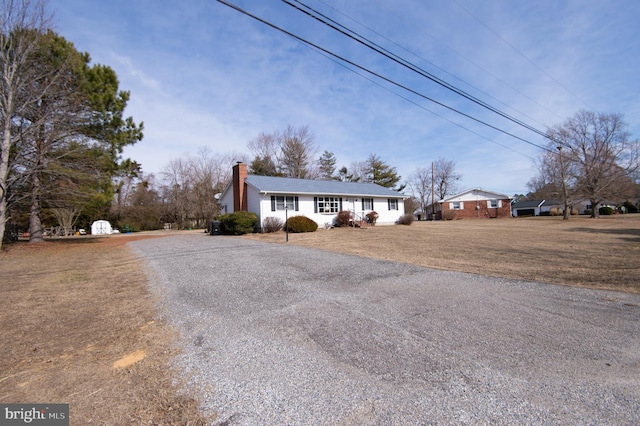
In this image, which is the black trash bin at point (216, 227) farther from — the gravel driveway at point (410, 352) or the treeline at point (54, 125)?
the gravel driveway at point (410, 352)

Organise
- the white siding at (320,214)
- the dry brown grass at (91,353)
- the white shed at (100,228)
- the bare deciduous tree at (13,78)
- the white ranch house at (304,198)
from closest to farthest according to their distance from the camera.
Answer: the dry brown grass at (91,353)
the bare deciduous tree at (13,78)
the white siding at (320,214)
the white ranch house at (304,198)
the white shed at (100,228)

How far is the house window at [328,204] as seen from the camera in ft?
77.2

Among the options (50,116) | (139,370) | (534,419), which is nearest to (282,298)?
(139,370)

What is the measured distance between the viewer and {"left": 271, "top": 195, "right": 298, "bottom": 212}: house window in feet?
70.2

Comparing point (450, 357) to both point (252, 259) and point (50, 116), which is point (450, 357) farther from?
point (50, 116)

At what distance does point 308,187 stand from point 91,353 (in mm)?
21050

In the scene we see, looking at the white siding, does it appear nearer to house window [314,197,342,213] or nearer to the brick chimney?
house window [314,197,342,213]

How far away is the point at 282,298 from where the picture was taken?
5.28 metres

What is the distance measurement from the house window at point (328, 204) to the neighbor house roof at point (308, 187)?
576mm

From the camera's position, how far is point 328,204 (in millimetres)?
24141

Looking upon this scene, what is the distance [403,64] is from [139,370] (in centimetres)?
830

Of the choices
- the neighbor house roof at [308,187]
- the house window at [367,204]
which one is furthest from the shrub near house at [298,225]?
the house window at [367,204]

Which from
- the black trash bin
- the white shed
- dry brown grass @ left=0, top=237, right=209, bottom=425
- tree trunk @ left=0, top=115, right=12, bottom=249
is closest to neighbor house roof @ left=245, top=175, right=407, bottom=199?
the black trash bin

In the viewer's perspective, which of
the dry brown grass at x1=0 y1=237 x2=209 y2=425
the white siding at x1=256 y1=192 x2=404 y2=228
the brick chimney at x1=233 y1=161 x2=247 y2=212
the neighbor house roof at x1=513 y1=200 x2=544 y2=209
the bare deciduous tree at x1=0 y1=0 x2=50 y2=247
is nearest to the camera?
the dry brown grass at x1=0 y1=237 x2=209 y2=425
